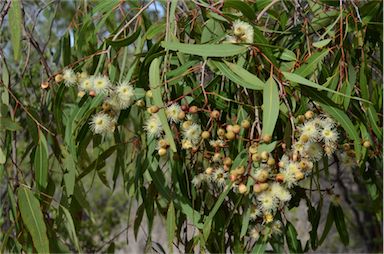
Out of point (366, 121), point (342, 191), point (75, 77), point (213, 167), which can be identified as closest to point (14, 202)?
point (75, 77)

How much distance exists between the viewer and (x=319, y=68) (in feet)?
4.06

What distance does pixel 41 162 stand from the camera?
1.39 metres

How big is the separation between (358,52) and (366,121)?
17cm

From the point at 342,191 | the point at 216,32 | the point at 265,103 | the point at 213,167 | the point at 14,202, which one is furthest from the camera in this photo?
the point at 342,191

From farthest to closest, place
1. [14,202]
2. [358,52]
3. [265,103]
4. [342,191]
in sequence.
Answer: [342,191], [14,202], [358,52], [265,103]

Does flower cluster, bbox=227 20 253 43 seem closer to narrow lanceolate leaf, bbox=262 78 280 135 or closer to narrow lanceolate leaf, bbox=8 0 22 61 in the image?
narrow lanceolate leaf, bbox=262 78 280 135

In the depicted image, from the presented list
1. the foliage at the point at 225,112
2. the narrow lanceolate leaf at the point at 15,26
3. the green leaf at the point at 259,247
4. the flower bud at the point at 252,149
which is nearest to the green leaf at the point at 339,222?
the foliage at the point at 225,112

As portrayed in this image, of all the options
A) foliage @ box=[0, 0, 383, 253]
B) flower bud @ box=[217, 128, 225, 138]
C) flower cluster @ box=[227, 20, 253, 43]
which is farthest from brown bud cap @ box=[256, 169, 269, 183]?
flower cluster @ box=[227, 20, 253, 43]

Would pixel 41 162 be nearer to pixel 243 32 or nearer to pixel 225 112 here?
pixel 225 112

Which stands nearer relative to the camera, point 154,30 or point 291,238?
point 154,30

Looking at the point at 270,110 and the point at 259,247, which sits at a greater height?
the point at 270,110

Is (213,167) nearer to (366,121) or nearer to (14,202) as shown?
(366,121)

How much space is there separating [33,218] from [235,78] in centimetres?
55

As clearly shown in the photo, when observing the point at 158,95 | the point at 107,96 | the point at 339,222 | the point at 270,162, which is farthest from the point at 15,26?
the point at 339,222
